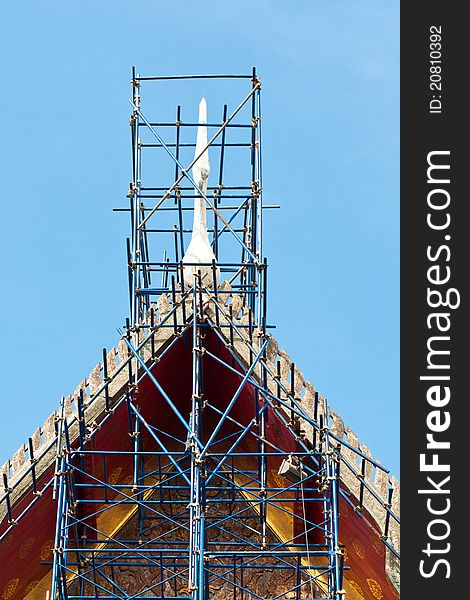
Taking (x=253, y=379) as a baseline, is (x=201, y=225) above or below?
above

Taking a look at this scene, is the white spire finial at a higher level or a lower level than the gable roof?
higher

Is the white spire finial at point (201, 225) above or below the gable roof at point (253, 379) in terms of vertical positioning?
above

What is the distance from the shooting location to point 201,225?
23.6m

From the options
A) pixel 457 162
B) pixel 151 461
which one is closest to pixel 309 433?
pixel 151 461

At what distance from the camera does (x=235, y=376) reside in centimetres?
2192

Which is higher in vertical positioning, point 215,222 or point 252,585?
point 215,222

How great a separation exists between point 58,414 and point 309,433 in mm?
3295

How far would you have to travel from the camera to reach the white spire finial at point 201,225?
22.6 m

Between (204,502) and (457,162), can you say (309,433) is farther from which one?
(457,162)

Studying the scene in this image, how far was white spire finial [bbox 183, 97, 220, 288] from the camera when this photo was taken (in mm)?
22578

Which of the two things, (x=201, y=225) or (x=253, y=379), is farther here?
(x=201, y=225)

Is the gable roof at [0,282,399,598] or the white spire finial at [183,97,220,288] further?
the white spire finial at [183,97,220,288]

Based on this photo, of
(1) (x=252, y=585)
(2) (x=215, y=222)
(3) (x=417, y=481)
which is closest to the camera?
(3) (x=417, y=481)

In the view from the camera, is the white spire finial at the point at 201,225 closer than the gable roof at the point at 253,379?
No
